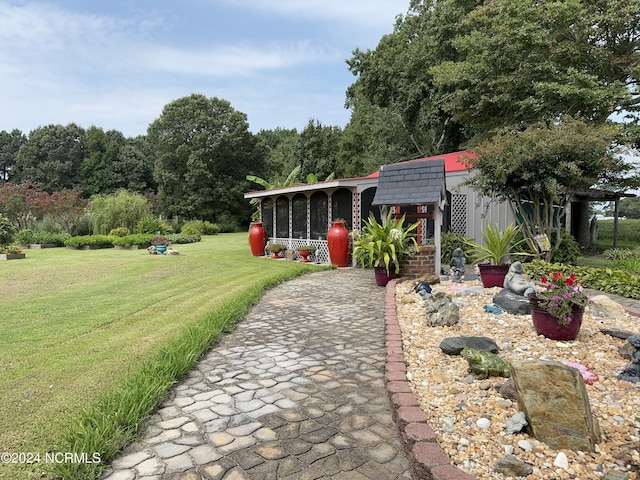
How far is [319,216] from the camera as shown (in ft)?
42.9

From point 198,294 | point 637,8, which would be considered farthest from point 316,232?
point 637,8

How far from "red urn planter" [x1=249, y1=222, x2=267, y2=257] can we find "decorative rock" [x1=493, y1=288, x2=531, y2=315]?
1007cm

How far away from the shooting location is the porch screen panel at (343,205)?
12008mm

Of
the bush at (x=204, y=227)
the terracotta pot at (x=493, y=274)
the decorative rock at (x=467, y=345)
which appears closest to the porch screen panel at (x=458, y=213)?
the terracotta pot at (x=493, y=274)

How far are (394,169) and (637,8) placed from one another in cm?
833

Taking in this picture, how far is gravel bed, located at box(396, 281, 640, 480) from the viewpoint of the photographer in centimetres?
206

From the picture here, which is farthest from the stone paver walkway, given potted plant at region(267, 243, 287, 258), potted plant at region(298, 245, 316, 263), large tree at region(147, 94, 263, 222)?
large tree at region(147, 94, 263, 222)

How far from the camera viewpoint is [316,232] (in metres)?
13.1

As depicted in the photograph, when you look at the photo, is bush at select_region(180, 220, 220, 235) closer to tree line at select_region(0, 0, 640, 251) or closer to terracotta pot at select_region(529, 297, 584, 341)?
tree line at select_region(0, 0, 640, 251)

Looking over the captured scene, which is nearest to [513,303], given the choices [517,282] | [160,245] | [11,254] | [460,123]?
[517,282]

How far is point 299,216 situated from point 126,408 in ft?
37.2

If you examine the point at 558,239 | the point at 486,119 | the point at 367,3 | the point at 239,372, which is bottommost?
the point at 239,372

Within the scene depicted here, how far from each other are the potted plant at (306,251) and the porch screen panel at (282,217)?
167cm

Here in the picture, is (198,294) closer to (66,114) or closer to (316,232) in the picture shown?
(316,232)
